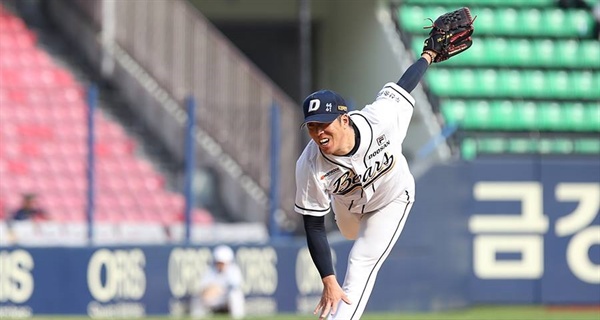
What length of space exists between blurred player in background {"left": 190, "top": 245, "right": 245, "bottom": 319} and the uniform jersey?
6.73m

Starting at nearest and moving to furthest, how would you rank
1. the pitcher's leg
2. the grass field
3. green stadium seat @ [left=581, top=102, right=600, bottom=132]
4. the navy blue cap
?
the navy blue cap
the pitcher's leg
the grass field
green stadium seat @ [left=581, top=102, right=600, bottom=132]

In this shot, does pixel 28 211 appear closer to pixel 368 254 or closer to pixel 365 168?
pixel 368 254

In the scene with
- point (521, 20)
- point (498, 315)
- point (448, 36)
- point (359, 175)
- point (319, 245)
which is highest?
point (521, 20)

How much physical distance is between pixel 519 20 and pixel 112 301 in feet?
31.5

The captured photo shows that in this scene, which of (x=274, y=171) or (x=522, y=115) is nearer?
(x=274, y=171)

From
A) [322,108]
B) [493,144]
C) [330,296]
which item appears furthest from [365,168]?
[493,144]

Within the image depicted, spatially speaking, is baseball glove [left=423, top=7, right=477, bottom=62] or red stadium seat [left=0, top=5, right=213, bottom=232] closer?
baseball glove [left=423, top=7, right=477, bottom=62]

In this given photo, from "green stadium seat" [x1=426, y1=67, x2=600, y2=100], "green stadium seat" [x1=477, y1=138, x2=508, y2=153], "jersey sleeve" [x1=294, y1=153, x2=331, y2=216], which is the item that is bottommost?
"jersey sleeve" [x1=294, y1=153, x2=331, y2=216]

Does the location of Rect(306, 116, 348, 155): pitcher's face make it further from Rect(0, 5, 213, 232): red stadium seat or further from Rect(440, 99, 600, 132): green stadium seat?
Rect(440, 99, 600, 132): green stadium seat

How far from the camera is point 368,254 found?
7.93 meters

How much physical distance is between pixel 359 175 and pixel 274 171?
8.31 m

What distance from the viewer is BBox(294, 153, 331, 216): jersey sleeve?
7.51 m

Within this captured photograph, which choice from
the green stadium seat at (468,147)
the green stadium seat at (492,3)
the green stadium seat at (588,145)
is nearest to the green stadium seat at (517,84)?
the green stadium seat at (588,145)

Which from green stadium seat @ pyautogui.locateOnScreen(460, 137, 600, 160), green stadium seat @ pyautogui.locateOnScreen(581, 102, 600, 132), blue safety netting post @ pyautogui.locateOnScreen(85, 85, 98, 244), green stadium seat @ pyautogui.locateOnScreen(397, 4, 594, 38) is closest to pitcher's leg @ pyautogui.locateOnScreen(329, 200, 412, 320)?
blue safety netting post @ pyautogui.locateOnScreen(85, 85, 98, 244)
